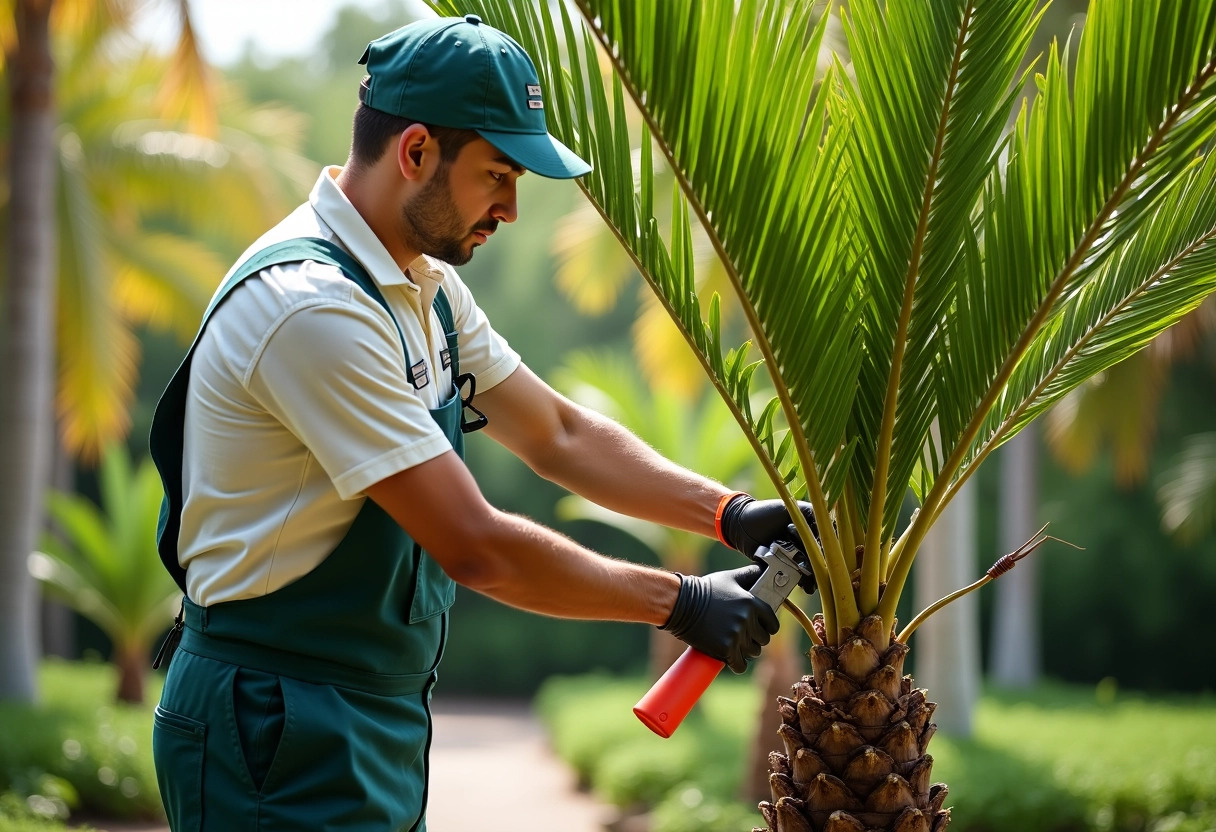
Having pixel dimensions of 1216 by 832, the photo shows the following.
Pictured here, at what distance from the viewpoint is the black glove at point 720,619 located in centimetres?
212

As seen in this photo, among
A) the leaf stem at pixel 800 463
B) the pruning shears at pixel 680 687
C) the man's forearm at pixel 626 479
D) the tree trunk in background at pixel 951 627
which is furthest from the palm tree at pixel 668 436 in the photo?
the pruning shears at pixel 680 687

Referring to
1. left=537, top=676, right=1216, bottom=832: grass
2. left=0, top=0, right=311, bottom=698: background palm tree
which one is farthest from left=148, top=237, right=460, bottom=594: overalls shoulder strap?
left=0, top=0, right=311, bottom=698: background palm tree

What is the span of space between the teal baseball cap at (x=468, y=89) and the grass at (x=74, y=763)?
16.8 feet

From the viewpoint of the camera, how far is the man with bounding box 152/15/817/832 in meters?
1.81

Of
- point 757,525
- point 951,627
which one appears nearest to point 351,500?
point 757,525

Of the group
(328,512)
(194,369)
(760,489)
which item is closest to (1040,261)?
(328,512)

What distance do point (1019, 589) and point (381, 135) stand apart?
42.5 ft

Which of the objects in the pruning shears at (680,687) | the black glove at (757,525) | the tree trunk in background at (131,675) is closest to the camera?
the pruning shears at (680,687)

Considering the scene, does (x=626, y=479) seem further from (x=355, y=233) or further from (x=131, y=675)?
(x=131, y=675)

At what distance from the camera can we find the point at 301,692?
1.93 meters

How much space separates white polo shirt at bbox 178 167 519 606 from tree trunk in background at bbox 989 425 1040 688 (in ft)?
40.8

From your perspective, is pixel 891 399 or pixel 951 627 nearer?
pixel 891 399

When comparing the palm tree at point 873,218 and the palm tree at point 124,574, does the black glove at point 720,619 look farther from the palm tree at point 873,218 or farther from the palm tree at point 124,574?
the palm tree at point 124,574

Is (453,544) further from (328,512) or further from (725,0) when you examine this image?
(725,0)
